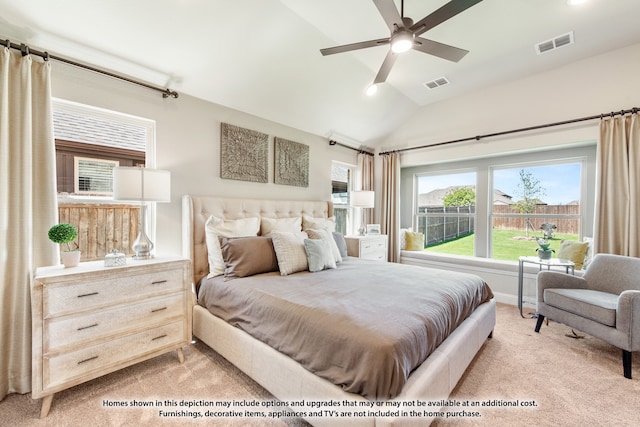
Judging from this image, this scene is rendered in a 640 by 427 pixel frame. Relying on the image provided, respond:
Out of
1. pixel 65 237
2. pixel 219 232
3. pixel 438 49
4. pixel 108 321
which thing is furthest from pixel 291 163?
pixel 108 321

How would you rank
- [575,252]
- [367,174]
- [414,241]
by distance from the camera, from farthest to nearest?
[367,174] < [414,241] < [575,252]

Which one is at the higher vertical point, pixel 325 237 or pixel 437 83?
pixel 437 83

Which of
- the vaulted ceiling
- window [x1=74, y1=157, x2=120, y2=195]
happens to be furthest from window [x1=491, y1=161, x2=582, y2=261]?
window [x1=74, y1=157, x2=120, y2=195]

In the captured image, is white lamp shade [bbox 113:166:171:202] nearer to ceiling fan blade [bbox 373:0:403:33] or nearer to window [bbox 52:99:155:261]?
window [bbox 52:99:155:261]

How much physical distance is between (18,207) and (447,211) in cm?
529

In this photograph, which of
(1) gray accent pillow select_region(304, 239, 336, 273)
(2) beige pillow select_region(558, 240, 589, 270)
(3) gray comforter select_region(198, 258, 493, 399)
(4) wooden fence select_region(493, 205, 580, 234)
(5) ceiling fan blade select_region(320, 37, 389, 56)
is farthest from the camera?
(4) wooden fence select_region(493, 205, 580, 234)

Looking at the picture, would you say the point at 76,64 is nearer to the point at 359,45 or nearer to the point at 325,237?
the point at 359,45

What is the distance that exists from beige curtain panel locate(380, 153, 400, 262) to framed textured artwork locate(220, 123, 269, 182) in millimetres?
2362

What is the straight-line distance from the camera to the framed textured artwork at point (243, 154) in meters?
2.96

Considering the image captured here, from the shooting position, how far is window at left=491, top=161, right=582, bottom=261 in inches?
143

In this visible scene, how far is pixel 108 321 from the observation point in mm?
1756

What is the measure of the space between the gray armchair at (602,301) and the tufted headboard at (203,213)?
3.02 metres

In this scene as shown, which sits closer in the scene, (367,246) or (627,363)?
(627,363)

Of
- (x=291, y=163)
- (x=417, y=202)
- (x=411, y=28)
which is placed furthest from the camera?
(x=417, y=202)
